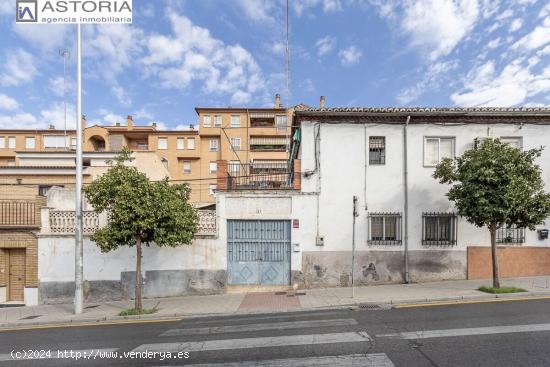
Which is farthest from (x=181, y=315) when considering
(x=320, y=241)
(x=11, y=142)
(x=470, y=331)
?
(x=11, y=142)

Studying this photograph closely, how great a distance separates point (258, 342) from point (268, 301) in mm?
3847

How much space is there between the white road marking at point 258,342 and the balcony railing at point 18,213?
8.37m

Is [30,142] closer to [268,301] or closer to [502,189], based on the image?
[268,301]

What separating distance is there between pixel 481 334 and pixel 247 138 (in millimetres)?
33763

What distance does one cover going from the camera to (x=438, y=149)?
1193cm

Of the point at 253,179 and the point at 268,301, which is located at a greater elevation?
the point at 253,179

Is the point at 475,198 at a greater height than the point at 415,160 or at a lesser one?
lesser

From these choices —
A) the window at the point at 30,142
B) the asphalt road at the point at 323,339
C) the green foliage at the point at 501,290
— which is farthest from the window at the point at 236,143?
the green foliage at the point at 501,290

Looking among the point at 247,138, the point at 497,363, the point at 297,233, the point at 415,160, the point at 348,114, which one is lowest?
the point at 497,363

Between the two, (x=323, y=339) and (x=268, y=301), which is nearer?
(x=323, y=339)

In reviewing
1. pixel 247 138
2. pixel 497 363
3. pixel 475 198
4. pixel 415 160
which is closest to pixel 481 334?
pixel 497 363

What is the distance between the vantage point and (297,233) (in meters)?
11.4

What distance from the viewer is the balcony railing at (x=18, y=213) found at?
36.5 ft

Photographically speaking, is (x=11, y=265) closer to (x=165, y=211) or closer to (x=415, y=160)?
(x=165, y=211)
